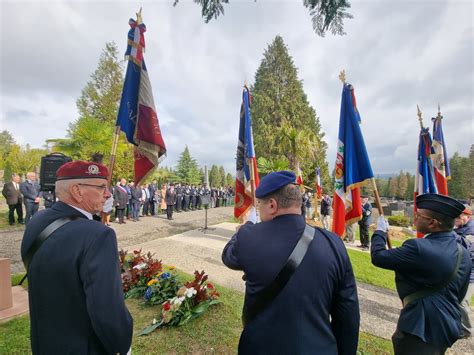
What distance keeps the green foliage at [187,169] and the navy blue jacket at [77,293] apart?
4172cm

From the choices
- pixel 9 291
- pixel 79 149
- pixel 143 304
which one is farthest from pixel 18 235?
pixel 143 304

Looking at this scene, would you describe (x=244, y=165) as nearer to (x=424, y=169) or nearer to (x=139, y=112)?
(x=139, y=112)

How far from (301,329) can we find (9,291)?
493 cm

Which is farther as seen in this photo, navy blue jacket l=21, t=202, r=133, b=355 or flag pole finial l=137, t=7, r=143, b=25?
flag pole finial l=137, t=7, r=143, b=25

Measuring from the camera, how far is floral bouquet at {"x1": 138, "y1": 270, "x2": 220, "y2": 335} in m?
3.53

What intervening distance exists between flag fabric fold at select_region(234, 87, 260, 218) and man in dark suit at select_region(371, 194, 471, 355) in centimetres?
387

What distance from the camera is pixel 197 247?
8.36m

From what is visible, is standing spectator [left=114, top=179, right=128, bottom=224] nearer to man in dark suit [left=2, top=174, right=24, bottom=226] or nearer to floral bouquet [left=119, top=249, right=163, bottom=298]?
man in dark suit [left=2, top=174, right=24, bottom=226]

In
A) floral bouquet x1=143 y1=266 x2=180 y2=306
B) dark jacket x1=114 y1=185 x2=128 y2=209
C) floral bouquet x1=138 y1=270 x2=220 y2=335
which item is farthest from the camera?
dark jacket x1=114 y1=185 x2=128 y2=209

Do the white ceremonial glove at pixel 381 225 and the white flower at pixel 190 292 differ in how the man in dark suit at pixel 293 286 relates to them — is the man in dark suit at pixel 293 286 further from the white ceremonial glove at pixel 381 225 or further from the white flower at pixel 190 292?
the white flower at pixel 190 292

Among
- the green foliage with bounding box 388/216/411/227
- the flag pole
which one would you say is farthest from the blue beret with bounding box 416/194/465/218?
the green foliage with bounding box 388/216/411/227

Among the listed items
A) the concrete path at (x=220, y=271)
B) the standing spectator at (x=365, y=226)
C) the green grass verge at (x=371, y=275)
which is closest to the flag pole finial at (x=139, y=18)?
the concrete path at (x=220, y=271)

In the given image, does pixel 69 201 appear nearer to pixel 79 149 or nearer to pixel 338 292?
pixel 338 292

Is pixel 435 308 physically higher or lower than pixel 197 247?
higher
